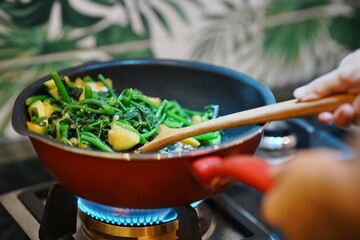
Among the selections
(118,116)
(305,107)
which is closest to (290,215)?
(305,107)

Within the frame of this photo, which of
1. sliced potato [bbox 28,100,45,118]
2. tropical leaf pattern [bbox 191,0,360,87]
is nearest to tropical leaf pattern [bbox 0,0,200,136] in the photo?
tropical leaf pattern [bbox 191,0,360,87]

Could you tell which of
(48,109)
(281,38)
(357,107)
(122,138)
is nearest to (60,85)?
(48,109)

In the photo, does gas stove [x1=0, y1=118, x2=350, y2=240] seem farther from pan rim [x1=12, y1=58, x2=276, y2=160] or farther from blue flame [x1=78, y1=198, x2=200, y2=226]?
pan rim [x1=12, y1=58, x2=276, y2=160]

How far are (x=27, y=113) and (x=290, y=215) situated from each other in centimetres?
54

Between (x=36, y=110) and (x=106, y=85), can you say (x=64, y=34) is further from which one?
(x=36, y=110)

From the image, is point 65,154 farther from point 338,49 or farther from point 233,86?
point 338,49

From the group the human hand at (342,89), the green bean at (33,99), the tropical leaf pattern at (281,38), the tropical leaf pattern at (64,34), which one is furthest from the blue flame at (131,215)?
→ the tropical leaf pattern at (281,38)

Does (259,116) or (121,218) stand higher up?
(259,116)

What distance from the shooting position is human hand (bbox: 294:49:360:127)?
0.73 meters

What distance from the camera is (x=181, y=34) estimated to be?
142 cm

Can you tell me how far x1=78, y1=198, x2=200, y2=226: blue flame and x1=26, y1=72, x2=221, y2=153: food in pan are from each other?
4.2 inches

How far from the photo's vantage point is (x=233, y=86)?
100cm

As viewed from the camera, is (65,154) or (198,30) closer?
(65,154)

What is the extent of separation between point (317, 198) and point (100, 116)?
525 mm
